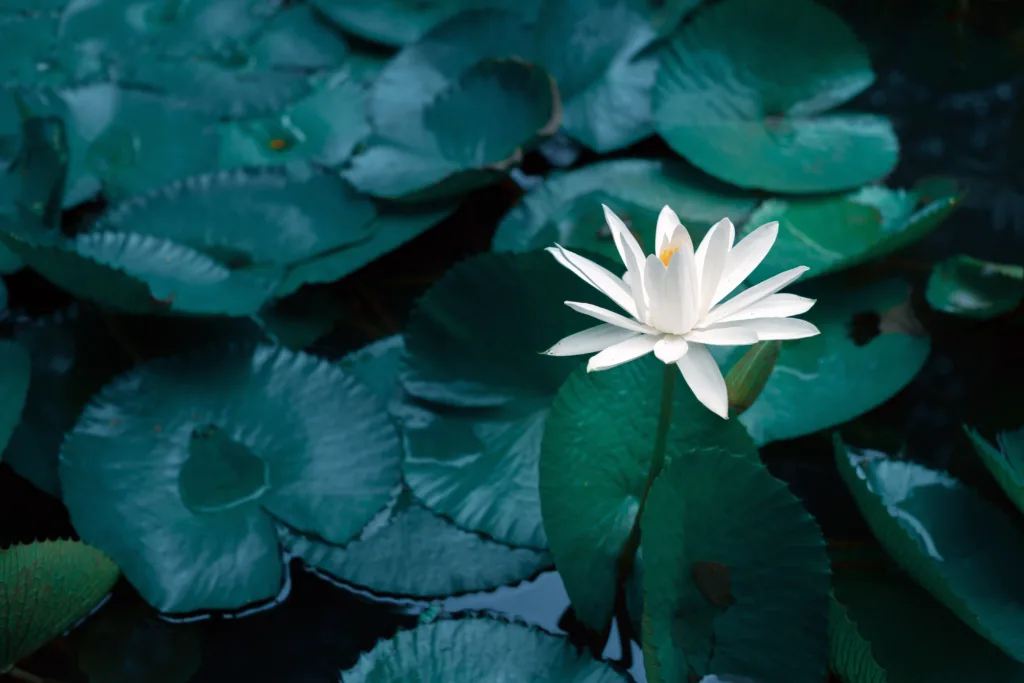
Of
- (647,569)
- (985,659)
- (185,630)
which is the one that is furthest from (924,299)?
(185,630)

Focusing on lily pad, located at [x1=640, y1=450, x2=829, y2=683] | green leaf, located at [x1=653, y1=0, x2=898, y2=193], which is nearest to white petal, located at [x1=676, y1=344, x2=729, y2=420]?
lily pad, located at [x1=640, y1=450, x2=829, y2=683]

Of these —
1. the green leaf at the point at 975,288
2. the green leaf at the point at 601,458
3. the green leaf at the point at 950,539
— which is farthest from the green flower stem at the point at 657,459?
the green leaf at the point at 975,288

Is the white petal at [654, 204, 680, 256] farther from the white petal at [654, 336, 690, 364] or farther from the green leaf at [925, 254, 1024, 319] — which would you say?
the green leaf at [925, 254, 1024, 319]

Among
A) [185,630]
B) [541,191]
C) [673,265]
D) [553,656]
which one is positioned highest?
[673,265]

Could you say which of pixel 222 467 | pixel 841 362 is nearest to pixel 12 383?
pixel 222 467

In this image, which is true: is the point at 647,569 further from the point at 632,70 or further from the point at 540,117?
the point at 632,70

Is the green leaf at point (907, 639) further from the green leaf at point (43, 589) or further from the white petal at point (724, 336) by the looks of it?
the green leaf at point (43, 589)
